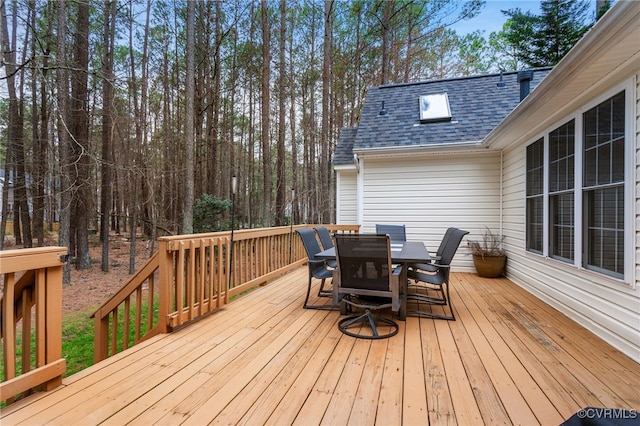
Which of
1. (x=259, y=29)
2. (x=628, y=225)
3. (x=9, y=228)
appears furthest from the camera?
(x=9, y=228)

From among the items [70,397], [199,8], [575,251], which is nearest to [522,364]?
[575,251]

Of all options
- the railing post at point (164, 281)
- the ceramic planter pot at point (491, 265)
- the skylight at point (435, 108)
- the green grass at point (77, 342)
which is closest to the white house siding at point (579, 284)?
the ceramic planter pot at point (491, 265)

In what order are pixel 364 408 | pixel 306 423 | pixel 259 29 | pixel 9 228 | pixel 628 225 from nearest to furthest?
1. pixel 306 423
2. pixel 364 408
3. pixel 628 225
4. pixel 259 29
5. pixel 9 228

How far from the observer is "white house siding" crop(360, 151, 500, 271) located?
6.13m

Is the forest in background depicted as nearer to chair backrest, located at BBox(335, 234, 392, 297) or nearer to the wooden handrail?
the wooden handrail

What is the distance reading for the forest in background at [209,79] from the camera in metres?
9.10

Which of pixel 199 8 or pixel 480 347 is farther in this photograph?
pixel 199 8

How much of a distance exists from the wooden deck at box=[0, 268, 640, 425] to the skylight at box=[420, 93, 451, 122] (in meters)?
4.86

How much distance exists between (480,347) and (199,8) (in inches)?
477

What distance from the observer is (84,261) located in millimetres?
9617

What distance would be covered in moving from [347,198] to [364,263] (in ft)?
18.3

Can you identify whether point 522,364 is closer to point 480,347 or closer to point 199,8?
point 480,347

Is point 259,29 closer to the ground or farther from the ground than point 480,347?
farther from the ground

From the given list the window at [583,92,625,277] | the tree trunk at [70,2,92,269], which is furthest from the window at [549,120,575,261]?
the tree trunk at [70,2,92,269]
